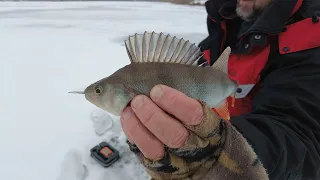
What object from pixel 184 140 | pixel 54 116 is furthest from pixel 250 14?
pixel 54 116

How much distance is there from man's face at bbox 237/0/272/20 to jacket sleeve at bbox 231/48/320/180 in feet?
1.87

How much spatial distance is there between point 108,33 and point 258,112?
624 cm

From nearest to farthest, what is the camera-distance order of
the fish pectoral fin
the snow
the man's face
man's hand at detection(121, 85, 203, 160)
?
man's hand at detection(121, 85, 203, 160)
the fish pectoral fin
the man's face
the snow

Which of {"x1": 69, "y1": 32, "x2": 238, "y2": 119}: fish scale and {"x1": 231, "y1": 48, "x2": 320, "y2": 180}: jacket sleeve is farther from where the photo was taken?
{"x1": 231, "y1": 48, "x2": 320, "y2": 180}: jacket sleeve

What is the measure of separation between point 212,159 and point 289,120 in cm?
54

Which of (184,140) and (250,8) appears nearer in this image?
(184,140)

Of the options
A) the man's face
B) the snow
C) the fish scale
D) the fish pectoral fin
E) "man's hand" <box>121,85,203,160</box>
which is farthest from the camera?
the snow

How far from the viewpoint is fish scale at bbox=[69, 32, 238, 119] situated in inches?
37.6

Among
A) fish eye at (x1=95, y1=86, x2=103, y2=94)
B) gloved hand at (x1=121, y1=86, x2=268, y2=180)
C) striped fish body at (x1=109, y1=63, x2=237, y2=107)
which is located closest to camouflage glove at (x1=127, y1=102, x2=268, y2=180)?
gloved hand at (x1=121, y1=86, x2=268, y2=180)

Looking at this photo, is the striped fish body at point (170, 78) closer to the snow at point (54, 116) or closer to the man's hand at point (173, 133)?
the man's hand at point (173, 133)

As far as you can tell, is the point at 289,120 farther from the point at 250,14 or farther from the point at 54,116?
the point at 54,116

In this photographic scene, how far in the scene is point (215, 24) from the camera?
89.4 inches

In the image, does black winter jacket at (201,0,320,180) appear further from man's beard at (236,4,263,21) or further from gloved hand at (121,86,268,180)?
man's beard at (236,4,263,21)

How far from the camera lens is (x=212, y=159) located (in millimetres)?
982
